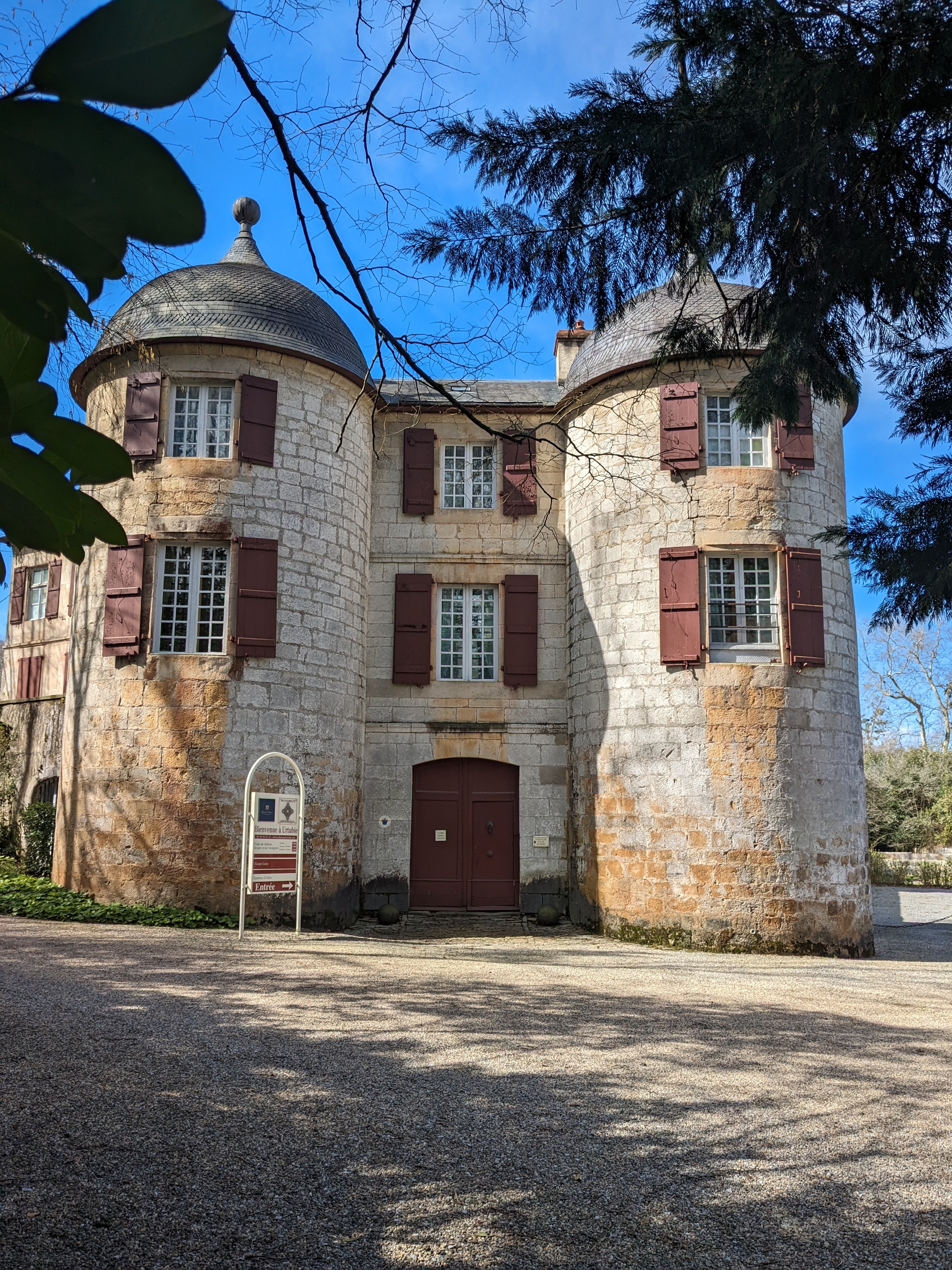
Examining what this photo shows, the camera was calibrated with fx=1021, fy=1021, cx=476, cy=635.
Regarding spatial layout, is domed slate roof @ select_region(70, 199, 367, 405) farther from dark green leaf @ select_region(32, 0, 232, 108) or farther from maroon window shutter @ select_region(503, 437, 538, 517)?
dark green leaf @ select_region(32, 0, 232, 108)

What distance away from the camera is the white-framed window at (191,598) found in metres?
12.1

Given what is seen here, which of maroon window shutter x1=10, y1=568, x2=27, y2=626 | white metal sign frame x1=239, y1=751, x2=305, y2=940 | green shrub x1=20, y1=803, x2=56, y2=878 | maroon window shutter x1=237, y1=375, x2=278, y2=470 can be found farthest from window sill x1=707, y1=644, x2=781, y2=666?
maroon window shutter x1=10, y1=568, x2=27, y2=626

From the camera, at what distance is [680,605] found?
12.1 meters

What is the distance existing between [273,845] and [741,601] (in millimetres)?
6125

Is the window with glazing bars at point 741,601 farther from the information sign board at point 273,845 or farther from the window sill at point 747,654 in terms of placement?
the information sign board at point 273,845

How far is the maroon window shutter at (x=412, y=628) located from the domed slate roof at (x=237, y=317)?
284cm

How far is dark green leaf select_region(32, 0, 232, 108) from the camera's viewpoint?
468 mm

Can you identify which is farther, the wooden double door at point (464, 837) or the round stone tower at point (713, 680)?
the wooden double door at point (464, 837)

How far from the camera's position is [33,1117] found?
13.1ft

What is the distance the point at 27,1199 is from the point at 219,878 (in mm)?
8536

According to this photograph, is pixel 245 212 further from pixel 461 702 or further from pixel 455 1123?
pixel 455 1123

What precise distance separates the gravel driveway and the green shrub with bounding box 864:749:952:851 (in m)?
15.2

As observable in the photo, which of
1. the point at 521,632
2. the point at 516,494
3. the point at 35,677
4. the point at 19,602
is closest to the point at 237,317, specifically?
the point at 516,494

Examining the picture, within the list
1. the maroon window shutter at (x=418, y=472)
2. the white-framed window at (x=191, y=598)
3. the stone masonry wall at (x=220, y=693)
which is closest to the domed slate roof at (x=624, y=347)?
the maroon window shutter at (x=418, y=472)
